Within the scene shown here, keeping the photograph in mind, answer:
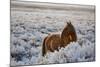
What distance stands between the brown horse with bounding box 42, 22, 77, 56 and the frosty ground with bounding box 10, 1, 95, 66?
0.05 metres

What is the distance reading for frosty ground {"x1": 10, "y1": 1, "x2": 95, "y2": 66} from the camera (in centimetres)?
238

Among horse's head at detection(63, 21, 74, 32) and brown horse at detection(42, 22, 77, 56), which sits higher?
horse's head at detection(63, 21, 74, 32)

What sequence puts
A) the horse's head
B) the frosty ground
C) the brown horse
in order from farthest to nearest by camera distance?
the horse's head < the brown horse < the frosty ground

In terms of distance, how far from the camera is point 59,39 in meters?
2.59

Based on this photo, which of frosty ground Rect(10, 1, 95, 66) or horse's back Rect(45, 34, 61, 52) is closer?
frosty ground Rect(10, 1, 95, 66)


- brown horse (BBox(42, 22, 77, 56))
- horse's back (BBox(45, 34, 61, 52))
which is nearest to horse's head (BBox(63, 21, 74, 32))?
brown horse (BBox(42, 22, 77, 56))

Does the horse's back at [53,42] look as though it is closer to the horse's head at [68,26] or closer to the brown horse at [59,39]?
A: the brown horse at [59,39]

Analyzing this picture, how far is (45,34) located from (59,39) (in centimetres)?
20

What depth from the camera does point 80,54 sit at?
270 cm

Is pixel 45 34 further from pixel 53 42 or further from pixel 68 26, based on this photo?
pixel 68 26

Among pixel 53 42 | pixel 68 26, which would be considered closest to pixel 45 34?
pixel 53 42

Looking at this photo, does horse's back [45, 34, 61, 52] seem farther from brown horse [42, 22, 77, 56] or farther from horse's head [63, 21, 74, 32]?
horse's head [63, 21, 74, 32]
